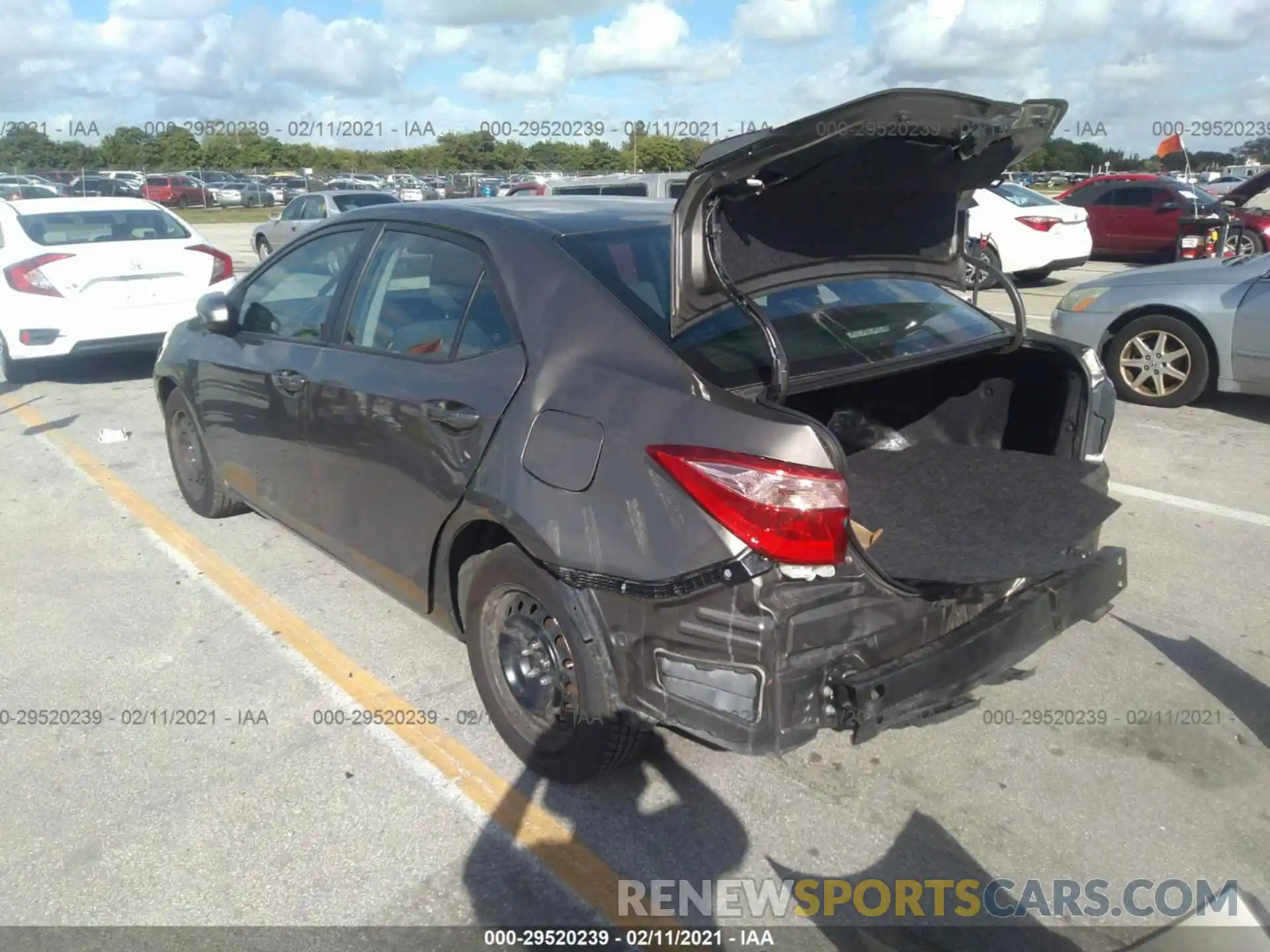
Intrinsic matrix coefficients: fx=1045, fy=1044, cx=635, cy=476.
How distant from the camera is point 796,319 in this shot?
10.9ft

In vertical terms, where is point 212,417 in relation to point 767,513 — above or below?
below

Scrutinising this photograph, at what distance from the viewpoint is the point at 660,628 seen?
2688mm

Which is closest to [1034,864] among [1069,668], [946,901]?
[946,901]

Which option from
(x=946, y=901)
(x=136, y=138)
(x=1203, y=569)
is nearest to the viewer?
(x=946, y=901)

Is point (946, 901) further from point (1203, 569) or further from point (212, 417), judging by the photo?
point (212, 417)

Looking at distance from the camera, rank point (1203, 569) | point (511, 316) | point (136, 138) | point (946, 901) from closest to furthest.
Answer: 1. point (946, 901)
2. point (511, 316)
3. point (1203, 569)
4. point (136, 138)

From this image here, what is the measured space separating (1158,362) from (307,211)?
16.3 m

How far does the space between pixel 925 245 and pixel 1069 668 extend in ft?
5.51

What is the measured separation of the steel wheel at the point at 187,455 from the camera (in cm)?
543

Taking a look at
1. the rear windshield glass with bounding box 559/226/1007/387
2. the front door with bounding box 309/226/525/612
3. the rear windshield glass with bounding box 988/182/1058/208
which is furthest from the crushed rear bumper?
the rear windshield glass with bounding box 988/182/1058/208

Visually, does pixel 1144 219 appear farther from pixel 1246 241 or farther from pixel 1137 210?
pixel 1246 241

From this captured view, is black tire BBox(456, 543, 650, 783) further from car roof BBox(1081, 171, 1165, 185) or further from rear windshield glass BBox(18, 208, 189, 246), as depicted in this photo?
car roof BBox(1081, 171, 1165, 185)

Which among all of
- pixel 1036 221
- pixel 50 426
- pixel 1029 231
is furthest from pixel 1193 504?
pixel 1036 221

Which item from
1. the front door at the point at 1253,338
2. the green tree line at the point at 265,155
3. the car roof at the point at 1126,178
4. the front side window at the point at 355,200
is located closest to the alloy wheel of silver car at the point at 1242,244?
the car roof at the point at 1126,178
